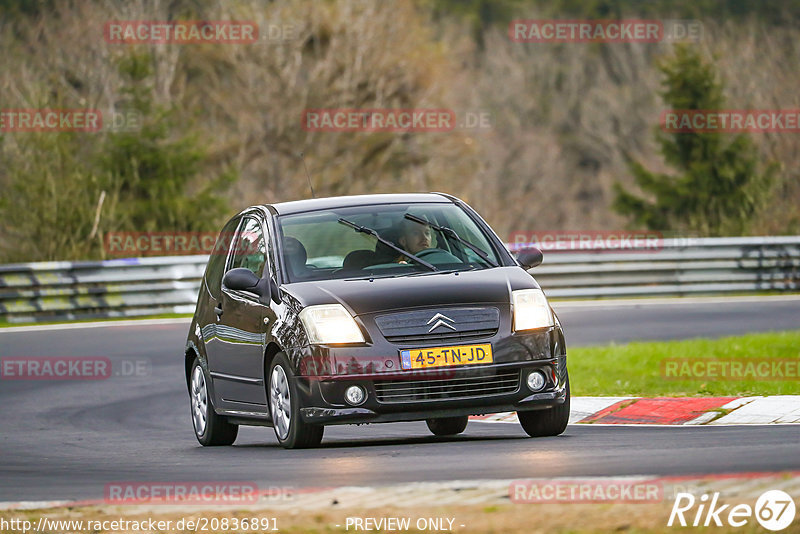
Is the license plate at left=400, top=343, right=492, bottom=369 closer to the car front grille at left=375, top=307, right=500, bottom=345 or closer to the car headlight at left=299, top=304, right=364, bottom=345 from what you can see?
the car front grille at left=375, top=307, right=500, bottom=345

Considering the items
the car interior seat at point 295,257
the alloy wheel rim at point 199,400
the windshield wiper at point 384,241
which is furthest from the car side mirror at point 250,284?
the alloy wheel rim at point 199,400

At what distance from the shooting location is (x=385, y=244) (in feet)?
36.7

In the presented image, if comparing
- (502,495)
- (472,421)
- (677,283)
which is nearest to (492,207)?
(677,283)

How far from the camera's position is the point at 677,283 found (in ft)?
90.3

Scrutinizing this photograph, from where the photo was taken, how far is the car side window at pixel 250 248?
11445 millimetres

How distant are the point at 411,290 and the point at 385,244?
3.09 ft

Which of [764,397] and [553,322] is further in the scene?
[764,397]

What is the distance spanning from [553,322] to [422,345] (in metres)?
1.00

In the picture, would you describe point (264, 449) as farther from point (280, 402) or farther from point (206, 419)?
point (206, 419)

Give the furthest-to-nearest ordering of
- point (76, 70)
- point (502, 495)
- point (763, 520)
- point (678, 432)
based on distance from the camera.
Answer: point (76, 70)
point (678, 432)
point (502, 495)
point (763, 520)

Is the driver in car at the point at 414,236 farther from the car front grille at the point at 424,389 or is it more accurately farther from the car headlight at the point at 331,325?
the car front grille at the point at 424,389

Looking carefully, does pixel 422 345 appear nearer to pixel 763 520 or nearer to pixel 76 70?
pixel 763 520

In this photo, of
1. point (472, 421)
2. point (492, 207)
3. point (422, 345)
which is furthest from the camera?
point (492, 207)

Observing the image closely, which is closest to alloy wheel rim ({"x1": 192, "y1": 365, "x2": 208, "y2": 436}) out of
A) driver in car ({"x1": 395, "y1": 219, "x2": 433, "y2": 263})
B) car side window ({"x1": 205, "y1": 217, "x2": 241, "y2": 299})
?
car side window ({"x1": 205, "y1": 217, "x2": 241, "y2": 299})
